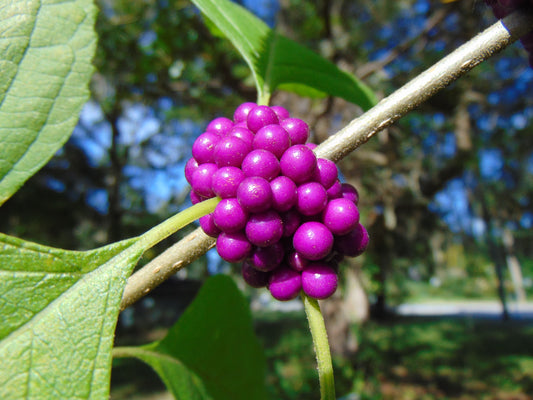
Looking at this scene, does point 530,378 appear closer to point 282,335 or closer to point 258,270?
point 282,335

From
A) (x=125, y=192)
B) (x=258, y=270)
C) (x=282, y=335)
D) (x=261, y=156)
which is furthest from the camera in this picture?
(x=125, y=192)

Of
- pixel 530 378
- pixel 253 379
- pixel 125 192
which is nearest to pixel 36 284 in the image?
pixel 253 379

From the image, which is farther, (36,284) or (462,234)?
(462,234)

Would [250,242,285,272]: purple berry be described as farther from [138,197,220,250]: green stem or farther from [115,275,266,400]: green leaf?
[115,275,266,400]: green leaf

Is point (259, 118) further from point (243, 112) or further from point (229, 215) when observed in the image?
point (229, 215)

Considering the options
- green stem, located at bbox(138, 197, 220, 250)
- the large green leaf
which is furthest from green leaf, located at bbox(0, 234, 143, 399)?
the large green leaf

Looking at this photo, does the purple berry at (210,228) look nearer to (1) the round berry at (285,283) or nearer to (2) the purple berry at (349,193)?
(1) the round berry at (285,283)
